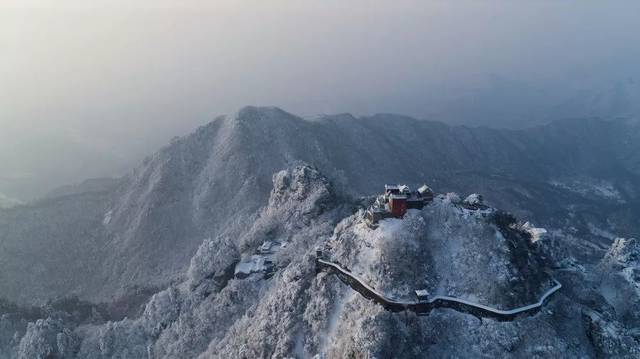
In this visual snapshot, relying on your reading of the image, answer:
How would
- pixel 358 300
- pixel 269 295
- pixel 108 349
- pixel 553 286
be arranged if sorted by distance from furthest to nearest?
pixel 108 349 → pixel 269 295 → pixel 553 286 → pixel 358 300

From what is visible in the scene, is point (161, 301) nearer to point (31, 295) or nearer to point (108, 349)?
point (108, 349)

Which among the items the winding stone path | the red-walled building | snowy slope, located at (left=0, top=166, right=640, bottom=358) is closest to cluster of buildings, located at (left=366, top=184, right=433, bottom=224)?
the red-walled building

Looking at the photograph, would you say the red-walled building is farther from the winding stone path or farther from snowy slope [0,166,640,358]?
the winding stone path

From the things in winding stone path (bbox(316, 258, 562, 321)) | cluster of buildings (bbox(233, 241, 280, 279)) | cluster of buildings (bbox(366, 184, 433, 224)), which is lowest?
cluster of buildings (bbox(233, 241, 280, 279))

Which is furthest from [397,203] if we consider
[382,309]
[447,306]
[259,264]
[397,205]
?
[259,264]

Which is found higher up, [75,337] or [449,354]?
[449,354]

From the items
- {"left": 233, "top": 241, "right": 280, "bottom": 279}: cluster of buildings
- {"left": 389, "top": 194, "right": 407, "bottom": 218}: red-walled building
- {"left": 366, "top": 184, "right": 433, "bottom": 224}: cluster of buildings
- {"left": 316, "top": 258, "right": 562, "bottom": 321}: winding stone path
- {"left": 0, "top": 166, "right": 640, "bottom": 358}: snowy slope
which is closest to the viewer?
{"left": 0, "top": 166, "right": 640, "bottom": 358}: snowy slope

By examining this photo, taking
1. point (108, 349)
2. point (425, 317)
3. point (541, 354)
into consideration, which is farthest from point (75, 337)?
point (541, 354)

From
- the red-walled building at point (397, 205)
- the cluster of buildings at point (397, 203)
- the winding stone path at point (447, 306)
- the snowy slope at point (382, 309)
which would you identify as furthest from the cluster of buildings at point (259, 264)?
the winding stone path at point (447, 306)
